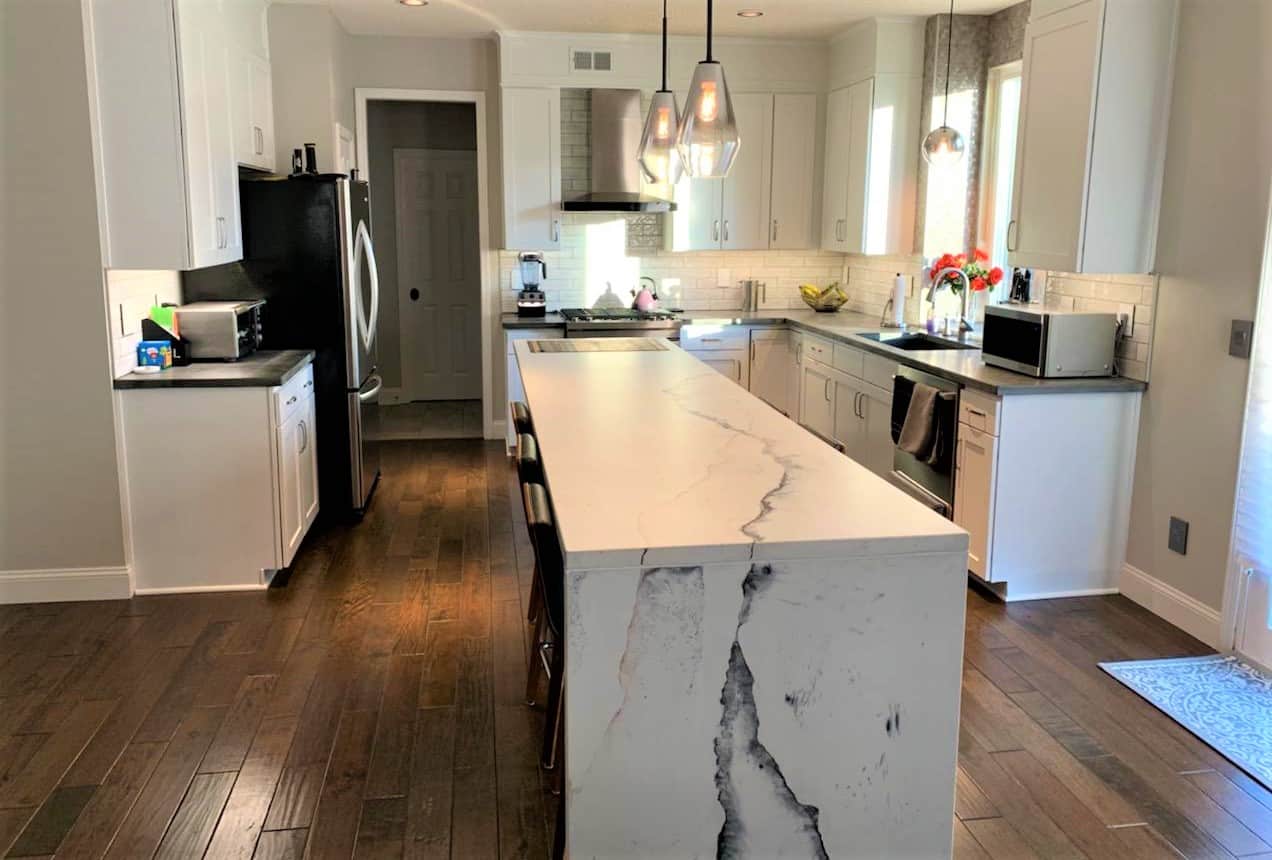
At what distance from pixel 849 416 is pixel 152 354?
3.43 m

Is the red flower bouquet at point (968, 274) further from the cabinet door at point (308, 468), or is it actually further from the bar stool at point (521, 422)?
the cabinet door at point (308, 468)

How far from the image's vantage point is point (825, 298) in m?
6.73

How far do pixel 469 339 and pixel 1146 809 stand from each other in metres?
6.74

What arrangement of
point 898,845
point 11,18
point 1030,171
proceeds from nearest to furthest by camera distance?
point 898,845 < point 11,18 < point 1030,171

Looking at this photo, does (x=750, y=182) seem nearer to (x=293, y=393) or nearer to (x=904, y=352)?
(x=904, y=352)

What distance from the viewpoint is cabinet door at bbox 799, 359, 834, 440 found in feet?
19.1

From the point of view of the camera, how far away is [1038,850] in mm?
2473

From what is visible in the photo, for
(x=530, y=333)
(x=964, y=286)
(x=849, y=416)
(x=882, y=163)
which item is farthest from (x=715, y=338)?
(x=964, y=286)

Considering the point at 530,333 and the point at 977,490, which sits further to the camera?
the point at 530,333

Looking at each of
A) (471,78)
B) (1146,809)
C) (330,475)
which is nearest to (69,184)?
(330,475)

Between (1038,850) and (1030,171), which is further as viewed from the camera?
(1030,171)

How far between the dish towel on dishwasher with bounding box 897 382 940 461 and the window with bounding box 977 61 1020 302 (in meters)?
1.15

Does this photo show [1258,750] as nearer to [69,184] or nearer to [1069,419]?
[1069,419]

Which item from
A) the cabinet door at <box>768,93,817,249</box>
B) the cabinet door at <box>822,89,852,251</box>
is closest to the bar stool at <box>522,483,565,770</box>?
the cabinet door at <box>822,89,852,251</box>
